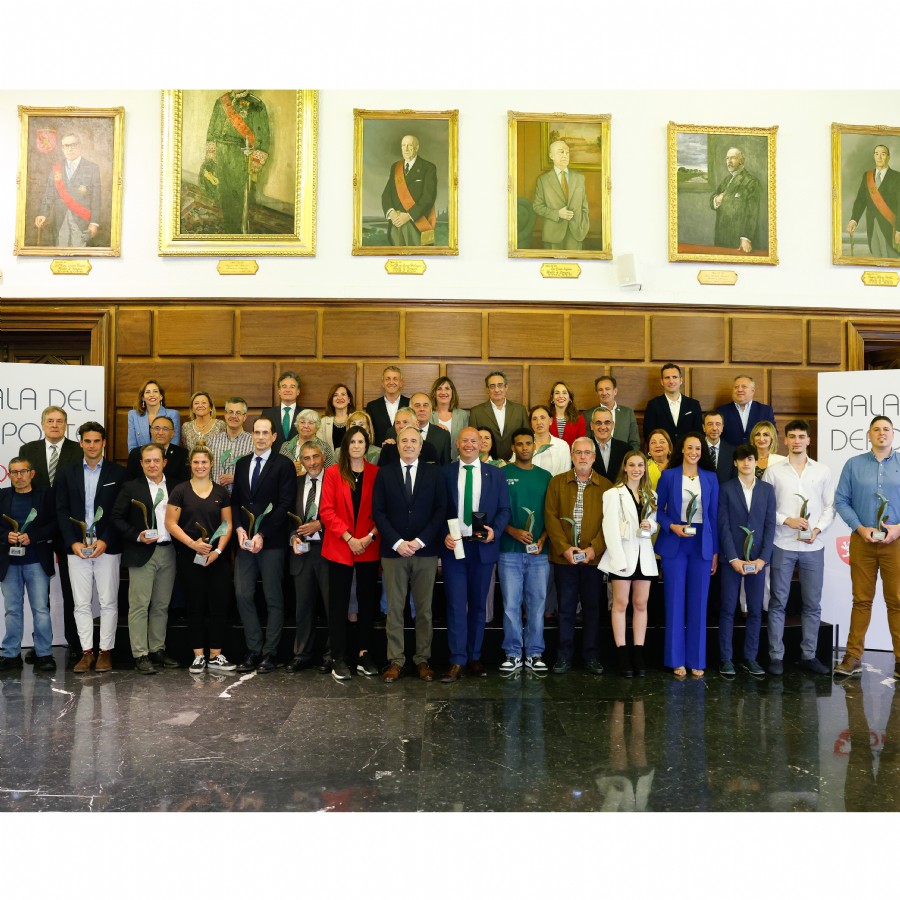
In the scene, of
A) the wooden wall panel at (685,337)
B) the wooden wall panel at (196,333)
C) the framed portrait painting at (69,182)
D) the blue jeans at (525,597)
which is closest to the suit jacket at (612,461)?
the blue jeans at (525,597)

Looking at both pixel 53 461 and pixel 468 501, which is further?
pixel 53 461

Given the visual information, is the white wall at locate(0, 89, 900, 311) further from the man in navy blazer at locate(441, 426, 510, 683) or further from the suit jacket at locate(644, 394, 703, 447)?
the man in navy blazer at locate(441, 426, 510, 683)

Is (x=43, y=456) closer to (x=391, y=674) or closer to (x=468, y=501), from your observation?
(x=391, y=674)

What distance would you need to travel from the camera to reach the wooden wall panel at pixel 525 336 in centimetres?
744

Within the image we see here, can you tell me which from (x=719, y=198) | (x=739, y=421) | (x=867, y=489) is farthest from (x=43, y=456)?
(x=719, y=198)

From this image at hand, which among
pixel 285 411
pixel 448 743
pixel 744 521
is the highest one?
pixel 285 411

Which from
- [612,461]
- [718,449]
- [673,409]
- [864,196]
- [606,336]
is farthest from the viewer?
[864,196]

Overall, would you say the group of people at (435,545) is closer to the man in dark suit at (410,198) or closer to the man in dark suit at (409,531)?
the man in dark suit at (409,531)

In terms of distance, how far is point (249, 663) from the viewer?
5184 mm

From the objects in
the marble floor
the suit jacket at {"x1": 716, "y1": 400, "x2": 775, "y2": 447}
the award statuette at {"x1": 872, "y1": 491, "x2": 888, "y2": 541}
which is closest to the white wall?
the suit jacket at {"x1": 716, "y1": 400, "x2": 775, "y2": 447}

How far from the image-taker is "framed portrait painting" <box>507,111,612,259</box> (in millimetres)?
7426

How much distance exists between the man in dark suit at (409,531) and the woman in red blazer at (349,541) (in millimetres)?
148

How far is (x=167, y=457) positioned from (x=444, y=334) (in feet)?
9.74

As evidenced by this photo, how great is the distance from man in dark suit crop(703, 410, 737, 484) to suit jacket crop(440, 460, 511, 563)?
1.90 meters
